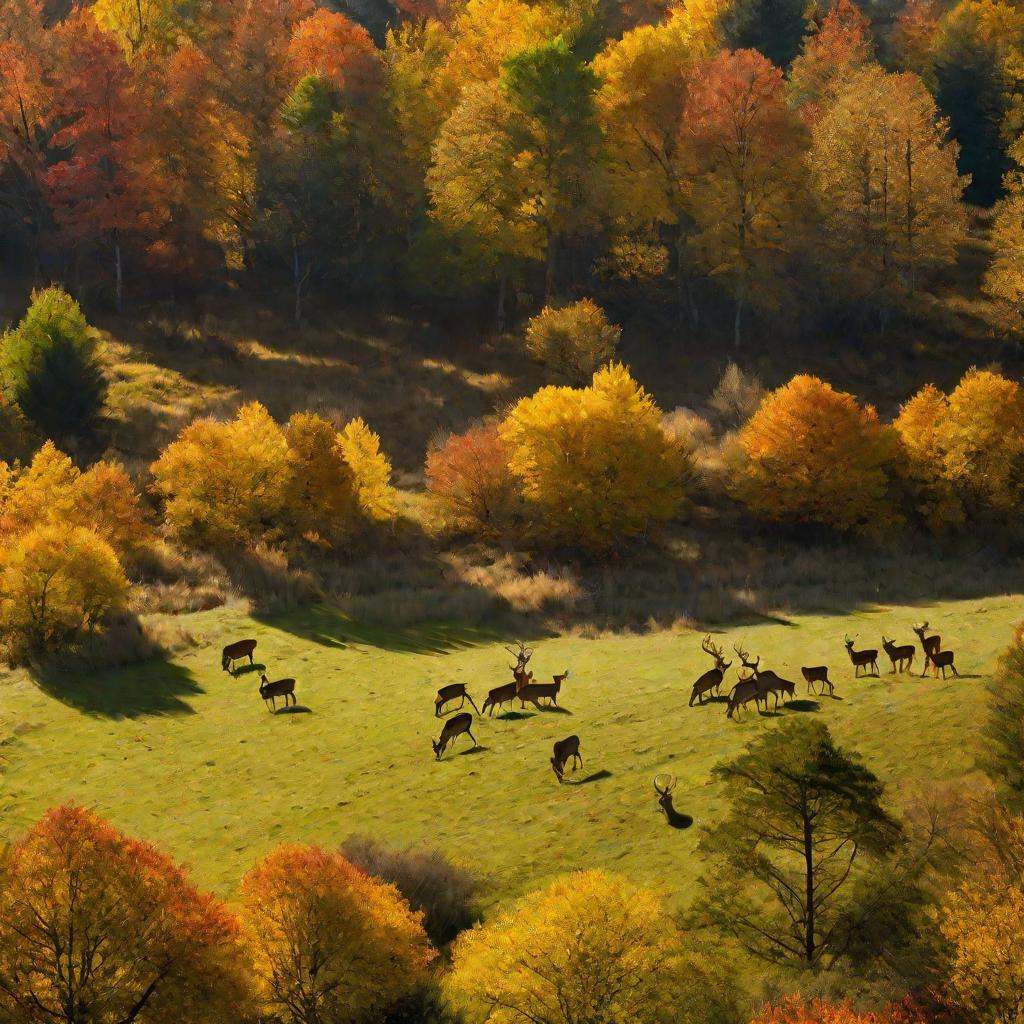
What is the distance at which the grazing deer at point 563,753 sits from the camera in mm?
24719

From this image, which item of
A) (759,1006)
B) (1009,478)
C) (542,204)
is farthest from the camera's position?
(542,204)

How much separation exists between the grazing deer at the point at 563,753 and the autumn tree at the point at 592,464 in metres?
28.4

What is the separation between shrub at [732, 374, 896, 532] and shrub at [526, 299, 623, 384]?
540 inches

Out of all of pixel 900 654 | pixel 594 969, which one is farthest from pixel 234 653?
pixel 594 969

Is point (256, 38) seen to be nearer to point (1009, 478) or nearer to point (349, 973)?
point (1009, 478)

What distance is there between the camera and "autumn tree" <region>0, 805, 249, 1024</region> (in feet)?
55.0

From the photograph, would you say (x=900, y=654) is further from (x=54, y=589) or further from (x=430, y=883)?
(x=54, y=589)

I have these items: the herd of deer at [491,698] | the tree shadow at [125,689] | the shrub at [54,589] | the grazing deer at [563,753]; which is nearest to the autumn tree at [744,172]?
the shrub at [54,589]

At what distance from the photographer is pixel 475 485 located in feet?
181

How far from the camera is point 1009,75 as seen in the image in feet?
285

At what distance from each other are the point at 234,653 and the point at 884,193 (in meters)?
52.3

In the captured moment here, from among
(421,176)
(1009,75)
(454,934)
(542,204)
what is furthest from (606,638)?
(1009,75)

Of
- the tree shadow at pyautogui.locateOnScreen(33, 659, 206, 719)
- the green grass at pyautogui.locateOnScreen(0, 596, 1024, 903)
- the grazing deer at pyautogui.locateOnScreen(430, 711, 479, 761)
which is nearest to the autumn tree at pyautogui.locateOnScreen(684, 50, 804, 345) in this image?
the green grass at pyautogui.locateOnScreen(0, 596, 1024, 903)

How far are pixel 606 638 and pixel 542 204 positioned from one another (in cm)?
4041
